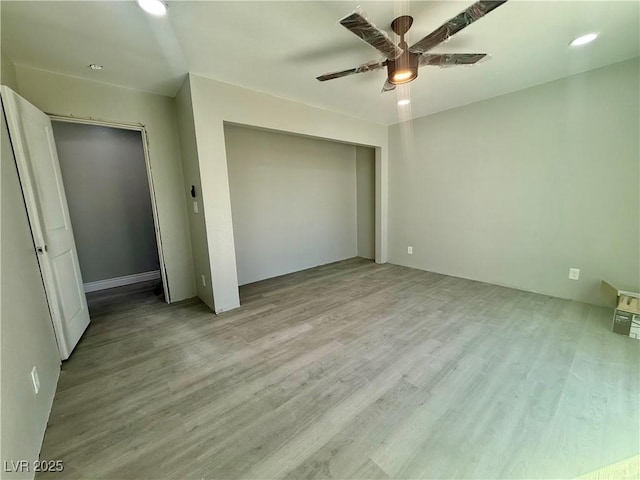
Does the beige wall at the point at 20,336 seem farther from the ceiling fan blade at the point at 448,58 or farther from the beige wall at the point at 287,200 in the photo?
the ceiling fan blade at the point at 448,58

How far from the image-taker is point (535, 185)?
3049 mm

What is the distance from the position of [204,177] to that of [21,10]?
1.46m

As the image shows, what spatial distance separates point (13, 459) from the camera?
3.47 ft

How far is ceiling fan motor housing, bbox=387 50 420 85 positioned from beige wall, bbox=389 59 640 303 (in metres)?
2.16

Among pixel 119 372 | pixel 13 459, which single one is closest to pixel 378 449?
pixel 13 459

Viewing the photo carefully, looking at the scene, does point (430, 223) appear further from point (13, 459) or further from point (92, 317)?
point (92, 317)

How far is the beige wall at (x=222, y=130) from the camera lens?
2.53 metres

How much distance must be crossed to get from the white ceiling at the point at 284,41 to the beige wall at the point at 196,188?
0.25m

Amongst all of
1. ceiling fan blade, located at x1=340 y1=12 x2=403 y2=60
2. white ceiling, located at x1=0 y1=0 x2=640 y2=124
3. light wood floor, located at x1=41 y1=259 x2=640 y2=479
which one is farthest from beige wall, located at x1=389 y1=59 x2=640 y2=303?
ceiling fan blade, located at x1=340 y1=12 x2=403 y2=60

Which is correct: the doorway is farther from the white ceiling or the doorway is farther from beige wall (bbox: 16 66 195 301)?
the white ceiling

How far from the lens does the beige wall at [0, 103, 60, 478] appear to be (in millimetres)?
1130

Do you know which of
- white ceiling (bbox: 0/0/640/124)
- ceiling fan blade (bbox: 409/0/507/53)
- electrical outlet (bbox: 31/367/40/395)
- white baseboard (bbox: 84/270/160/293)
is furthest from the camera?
white baseboard (bbox: 84/270/160/293)

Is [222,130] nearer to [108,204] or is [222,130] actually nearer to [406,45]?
[406,45]

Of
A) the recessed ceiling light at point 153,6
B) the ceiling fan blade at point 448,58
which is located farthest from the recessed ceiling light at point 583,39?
the recessed ceiling light at point 153,6
